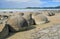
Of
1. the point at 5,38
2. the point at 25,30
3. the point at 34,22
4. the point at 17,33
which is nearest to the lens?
the point at 5,38

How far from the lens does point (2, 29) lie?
603cm

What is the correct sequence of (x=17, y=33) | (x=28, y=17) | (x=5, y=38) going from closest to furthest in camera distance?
(x=5, y=38) < (x=17, y=33) < (x=28, y=17)

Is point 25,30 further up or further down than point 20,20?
further down

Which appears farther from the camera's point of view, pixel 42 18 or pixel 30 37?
pixel 42 18

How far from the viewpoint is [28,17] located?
850 centimetres

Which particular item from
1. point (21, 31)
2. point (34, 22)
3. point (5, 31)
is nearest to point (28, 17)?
point (34, 22)

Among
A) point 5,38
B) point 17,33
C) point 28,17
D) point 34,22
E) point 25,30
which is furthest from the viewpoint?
point 34,22

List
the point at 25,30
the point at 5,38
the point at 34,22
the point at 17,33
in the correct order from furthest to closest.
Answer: the point at 34,22 → the point at 25,30 → the point at 17,33 → the point at 5,38

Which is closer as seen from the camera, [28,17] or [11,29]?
[11,29]

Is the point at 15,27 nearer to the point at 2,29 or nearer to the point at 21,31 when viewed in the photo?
the point at 21,31

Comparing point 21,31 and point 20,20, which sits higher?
point 20,20

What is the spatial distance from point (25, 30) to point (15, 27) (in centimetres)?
63

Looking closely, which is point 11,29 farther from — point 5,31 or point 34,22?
point 34,22

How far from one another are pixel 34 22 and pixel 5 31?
130 inches
